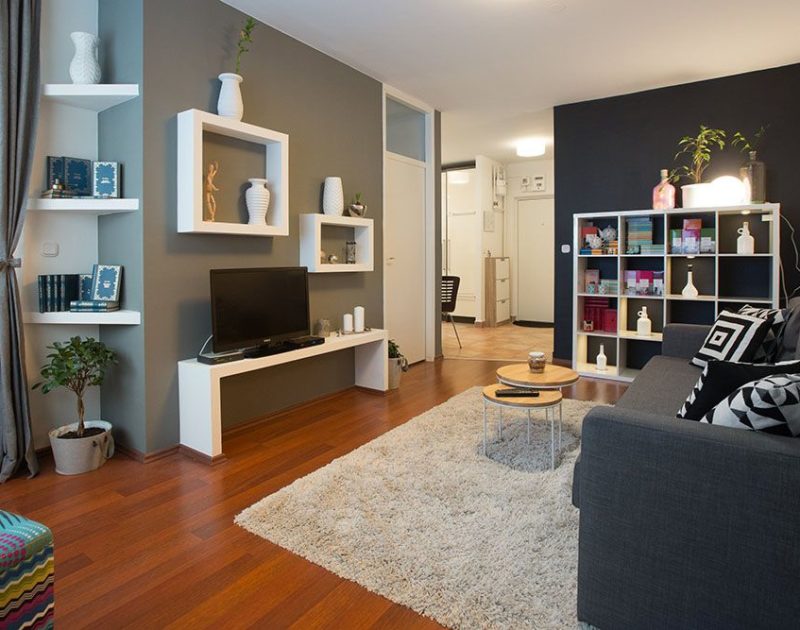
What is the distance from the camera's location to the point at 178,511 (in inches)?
94.3

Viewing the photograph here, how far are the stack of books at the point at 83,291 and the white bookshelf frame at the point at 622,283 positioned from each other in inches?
154

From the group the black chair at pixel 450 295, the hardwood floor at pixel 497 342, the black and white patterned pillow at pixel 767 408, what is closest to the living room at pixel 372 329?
the black and white patterned pillow at pixel 767 408

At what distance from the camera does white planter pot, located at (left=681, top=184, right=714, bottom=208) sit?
15.0 feet

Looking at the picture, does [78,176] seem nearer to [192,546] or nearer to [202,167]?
[202,167]

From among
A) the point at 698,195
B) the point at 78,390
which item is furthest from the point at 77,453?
the point at 698,195

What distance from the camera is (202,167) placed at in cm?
311

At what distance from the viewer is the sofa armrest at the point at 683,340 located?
138 inches

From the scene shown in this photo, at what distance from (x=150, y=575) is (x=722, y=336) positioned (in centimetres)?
318

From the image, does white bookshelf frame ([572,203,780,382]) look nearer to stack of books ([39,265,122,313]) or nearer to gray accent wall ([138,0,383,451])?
gray accent wall ([138,0,383,451])

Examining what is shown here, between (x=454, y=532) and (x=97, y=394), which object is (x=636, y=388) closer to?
(x=454, y=532)

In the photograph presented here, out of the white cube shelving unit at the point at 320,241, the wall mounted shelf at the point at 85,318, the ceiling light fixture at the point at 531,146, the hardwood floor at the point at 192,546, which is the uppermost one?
the ceiling light fixture at the point at 531,146

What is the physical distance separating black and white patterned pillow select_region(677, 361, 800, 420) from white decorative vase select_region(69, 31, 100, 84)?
3306 mm

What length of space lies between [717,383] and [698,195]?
359 cm

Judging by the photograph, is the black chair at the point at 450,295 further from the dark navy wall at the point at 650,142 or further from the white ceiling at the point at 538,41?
the white ceiling at the point at 538,41
